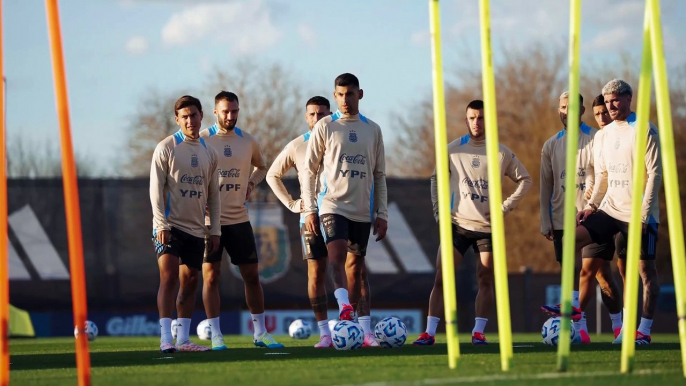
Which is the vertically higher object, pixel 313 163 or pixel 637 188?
pixel 313 163

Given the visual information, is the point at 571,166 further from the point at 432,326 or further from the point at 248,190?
the point at 248,190

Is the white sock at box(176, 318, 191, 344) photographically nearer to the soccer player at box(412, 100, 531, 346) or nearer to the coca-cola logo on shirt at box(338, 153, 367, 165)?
the coca-cola logo on shirt at box(338, 153, 367, 165)

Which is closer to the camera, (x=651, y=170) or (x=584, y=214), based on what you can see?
(x=651, y=170)

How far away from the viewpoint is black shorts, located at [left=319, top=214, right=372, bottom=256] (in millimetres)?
9023

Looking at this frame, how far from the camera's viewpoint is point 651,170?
912 centimetres

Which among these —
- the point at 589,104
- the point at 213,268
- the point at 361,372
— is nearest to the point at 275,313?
the point at 213,268

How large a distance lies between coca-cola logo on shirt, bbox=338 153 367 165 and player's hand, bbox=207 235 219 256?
1416 mm

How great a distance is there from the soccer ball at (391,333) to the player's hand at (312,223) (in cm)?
103

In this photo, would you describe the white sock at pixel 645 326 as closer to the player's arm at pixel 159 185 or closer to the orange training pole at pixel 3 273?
the player's arm at pixel 159 185

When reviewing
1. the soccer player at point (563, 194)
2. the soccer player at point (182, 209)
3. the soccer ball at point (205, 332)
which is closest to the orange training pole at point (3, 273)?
the soccer player at point (182, 209)

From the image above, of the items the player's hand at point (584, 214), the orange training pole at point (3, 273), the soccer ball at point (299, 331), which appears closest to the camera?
the orange training pole at point (3, 273)

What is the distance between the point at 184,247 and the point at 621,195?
407cm

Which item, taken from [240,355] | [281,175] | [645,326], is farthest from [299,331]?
[645,326]

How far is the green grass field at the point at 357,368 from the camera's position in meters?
5.87
